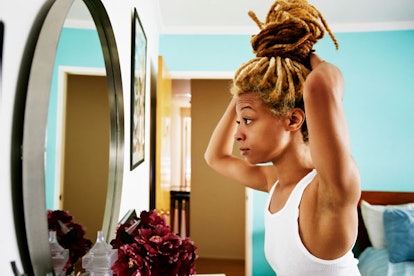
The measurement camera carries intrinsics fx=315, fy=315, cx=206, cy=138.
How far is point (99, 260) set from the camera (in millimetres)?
731

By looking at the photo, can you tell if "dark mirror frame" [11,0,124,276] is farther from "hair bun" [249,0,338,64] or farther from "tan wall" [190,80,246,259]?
"tan wall" [190,80,246,259]

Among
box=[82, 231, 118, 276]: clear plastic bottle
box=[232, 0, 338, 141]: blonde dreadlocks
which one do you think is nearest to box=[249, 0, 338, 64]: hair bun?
box=[232, 0, 338, 141]: blonde dreadlocks

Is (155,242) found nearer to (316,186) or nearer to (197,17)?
(316,186)

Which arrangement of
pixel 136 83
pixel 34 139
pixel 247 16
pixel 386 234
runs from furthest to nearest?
pixel 247 16, pixel 386 234, pixel 136 83, pixel 34 139

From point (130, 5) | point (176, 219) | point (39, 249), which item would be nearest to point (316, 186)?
point (39, 249)

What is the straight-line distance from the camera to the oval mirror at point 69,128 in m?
0.55

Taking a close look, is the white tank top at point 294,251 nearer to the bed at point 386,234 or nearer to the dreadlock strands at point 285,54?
the dreadlock strands at point 285,54

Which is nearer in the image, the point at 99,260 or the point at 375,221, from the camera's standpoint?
the point at 99,260

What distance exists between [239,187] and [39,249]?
3.74 metres

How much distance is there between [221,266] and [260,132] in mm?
3338

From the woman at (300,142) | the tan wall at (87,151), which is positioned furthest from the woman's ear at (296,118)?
the tan wall at (87,151)

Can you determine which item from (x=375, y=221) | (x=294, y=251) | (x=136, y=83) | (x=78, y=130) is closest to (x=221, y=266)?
(x=375, y=221)

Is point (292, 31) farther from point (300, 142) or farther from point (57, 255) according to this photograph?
point (57, 255)

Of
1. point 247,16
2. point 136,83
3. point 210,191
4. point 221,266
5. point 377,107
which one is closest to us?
point 136,83
